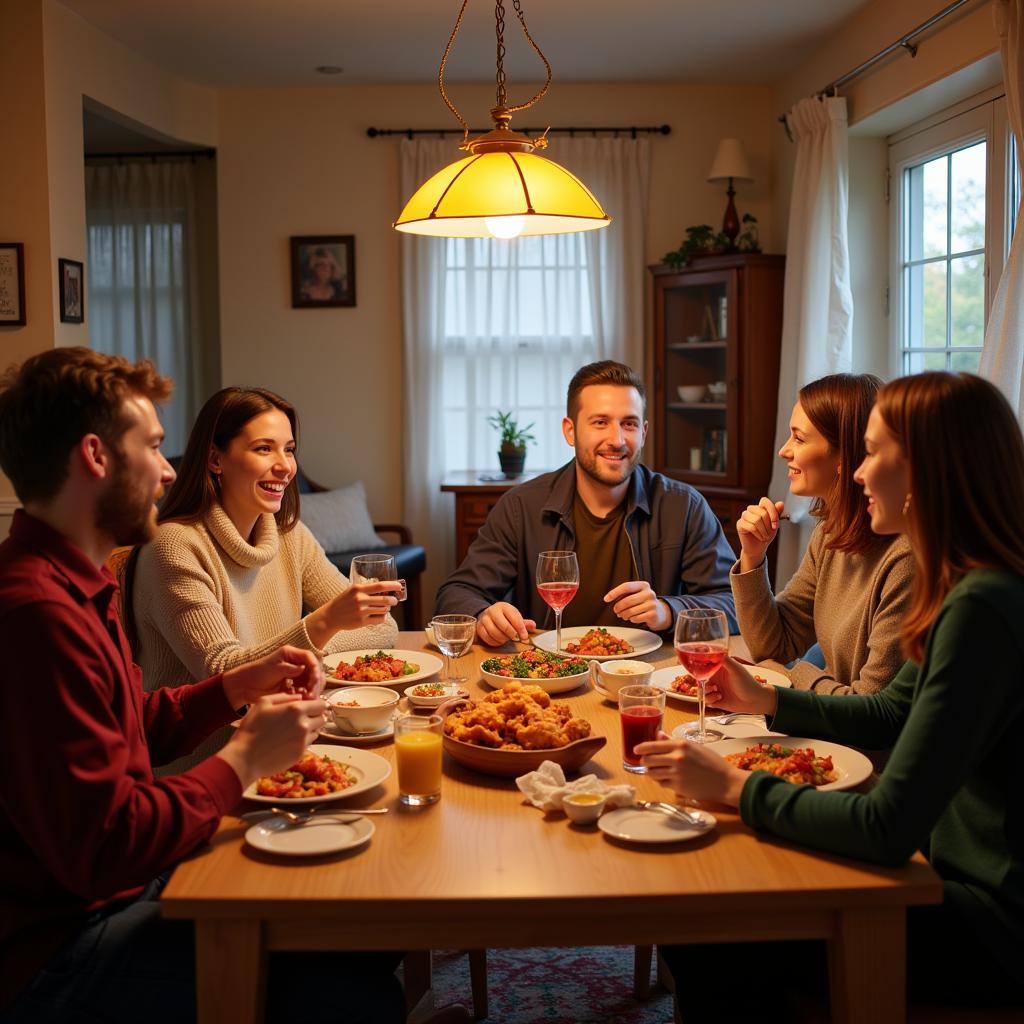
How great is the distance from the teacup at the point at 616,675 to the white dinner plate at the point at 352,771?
1.54 ft

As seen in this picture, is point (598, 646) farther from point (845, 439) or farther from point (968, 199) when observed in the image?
point (968, 199)

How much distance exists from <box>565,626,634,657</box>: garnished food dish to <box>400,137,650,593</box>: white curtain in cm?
372

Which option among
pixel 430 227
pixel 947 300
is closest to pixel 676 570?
pixel 430 227

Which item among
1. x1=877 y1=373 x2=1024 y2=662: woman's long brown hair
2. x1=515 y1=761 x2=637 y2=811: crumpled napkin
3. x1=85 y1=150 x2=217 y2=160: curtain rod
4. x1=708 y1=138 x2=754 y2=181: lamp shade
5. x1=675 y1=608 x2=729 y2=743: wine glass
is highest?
x1=85 y1=150 x2=217 y2=160: curtain rod

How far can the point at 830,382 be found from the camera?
7.13 ft

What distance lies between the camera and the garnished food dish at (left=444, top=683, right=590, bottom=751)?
1670 millimetres

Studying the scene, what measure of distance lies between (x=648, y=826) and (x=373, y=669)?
84cm

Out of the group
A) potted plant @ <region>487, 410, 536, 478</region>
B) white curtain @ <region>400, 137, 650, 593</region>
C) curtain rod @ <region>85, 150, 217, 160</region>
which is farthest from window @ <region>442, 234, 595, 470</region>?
curtain rod @ <region>85, 150, 217, 160</region>

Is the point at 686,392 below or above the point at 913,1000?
above

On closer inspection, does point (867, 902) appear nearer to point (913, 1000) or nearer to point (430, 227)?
point (913, 1000)

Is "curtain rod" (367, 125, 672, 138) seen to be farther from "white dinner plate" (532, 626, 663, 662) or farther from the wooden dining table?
the wooden dining table

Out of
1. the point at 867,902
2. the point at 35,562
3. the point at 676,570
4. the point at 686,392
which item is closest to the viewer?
the point at 867,902

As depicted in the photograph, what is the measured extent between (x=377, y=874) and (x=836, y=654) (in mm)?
1113

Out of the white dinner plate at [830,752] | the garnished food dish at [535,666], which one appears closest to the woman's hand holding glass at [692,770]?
the white dinner plate at [830,752]
